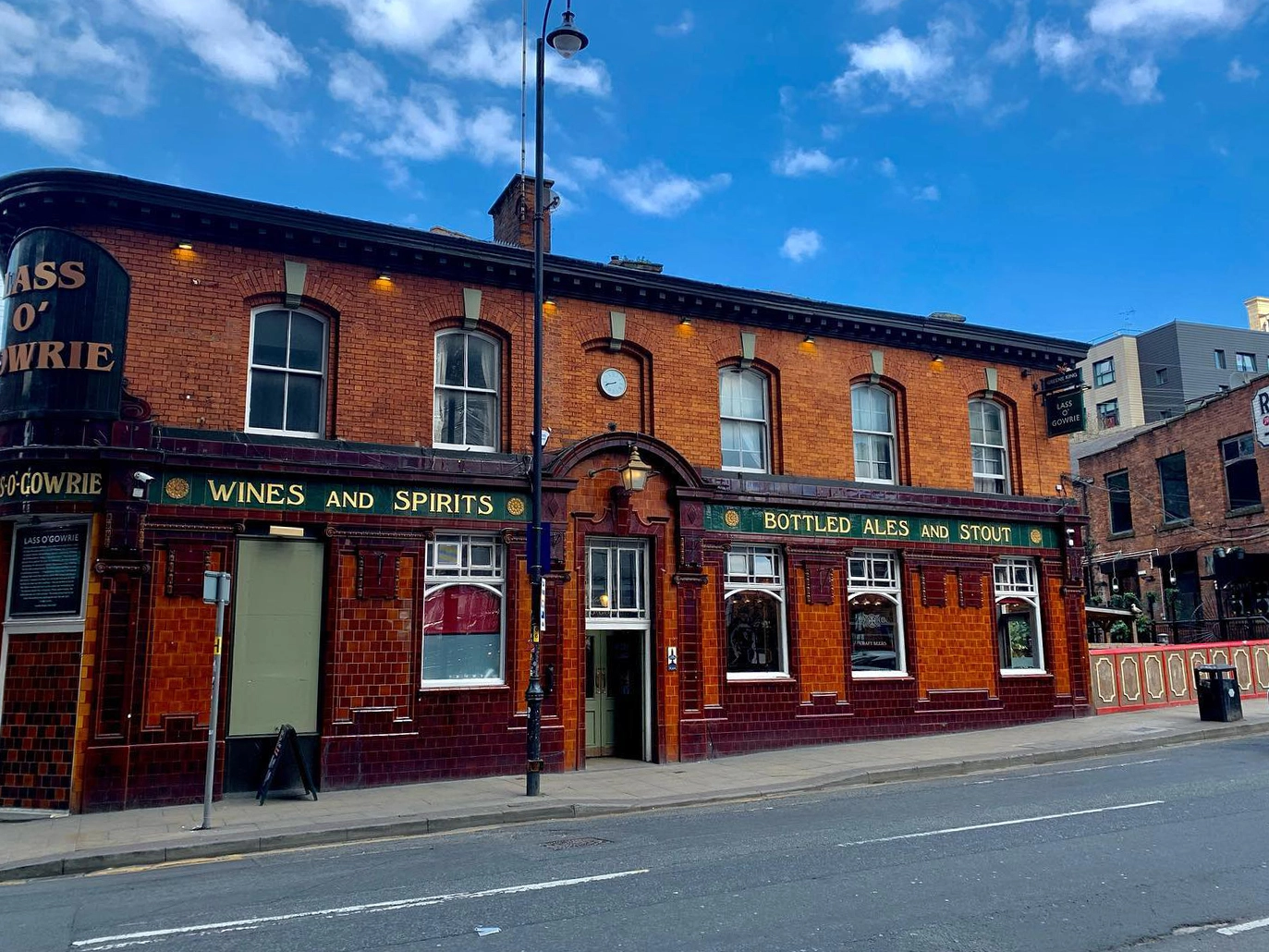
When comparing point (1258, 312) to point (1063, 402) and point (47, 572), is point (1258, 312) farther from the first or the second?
point (47, 572)

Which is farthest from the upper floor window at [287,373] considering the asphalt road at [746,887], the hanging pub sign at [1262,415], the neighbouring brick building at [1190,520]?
the hanging pub sign at [1262,415]

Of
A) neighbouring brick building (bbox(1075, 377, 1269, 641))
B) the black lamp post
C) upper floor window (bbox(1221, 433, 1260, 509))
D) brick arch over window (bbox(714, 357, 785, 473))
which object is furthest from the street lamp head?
upper floor window (bbox(1221, 433, 1260, 509))

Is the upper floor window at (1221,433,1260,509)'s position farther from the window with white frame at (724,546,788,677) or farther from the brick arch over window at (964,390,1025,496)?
the window with white frame at (724,546,788,677)

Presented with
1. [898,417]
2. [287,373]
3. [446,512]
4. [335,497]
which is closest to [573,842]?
[446,512]

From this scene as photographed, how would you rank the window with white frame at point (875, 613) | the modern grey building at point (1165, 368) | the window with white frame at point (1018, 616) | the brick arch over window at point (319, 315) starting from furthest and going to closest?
the modern grey building at point (1165, 368) < the window with white frame at point (1018, 616) < the window with white frame at point (875, 613) < the brick arch over window at point (319, 315)

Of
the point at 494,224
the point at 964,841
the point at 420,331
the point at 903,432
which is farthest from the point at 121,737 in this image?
the point at 903,432

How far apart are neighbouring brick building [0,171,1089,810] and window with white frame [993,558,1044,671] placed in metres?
0.07

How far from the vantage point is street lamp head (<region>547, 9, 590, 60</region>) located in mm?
13047

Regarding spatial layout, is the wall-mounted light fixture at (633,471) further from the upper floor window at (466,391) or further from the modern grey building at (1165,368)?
the modern grey building at (1165,368)

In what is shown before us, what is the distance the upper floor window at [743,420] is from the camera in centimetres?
A: 1788

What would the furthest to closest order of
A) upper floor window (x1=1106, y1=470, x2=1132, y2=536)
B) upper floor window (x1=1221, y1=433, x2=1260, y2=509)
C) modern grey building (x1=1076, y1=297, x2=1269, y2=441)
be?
modern grey building (x1=1076, y1=297, x2=1269, y2=441) < upper floor window (x1=1106, y1=470, x2=1132, y2=536) < upper floor window (x1=1221, y1=433, x2=1260, y2=509)

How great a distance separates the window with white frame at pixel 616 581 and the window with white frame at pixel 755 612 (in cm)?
164

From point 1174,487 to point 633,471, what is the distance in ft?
86.7

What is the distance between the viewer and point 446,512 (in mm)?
14984
